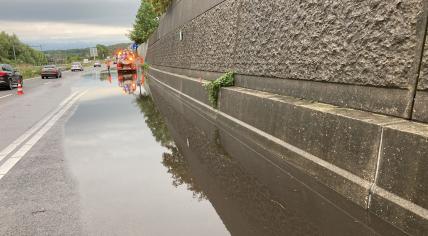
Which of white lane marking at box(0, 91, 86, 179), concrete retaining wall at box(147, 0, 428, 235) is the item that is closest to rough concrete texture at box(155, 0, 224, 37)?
concrete retaining wall at box(147, 0, 428, 235)

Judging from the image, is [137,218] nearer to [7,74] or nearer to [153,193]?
[153,193]

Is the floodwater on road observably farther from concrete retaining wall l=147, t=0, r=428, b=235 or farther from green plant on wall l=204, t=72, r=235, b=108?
green plant on wall l=204, t=72, r=235, b=108

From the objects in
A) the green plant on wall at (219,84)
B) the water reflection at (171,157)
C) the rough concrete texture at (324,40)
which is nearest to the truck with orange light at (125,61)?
the water reflection at (171,157)

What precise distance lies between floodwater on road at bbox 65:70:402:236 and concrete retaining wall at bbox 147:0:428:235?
369mm

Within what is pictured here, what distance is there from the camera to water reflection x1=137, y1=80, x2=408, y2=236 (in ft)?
13.4

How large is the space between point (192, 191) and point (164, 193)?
→ 407mm

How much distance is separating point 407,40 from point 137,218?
12.5 feet

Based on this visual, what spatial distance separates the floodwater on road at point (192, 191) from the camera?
416 cm

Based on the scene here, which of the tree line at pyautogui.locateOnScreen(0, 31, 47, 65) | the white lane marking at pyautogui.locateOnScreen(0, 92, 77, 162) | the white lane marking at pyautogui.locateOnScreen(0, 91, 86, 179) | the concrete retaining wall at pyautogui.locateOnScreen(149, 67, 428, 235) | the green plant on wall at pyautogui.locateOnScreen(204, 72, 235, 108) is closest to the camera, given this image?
the concrete retaining wall at pyautogui.locateOnScreen(149, 67, 428, 235)

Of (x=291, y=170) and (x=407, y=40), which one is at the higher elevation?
(x=407, y=40)

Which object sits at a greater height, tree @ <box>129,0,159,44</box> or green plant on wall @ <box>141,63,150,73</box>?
tree @ <box>129,0,159,44</box>

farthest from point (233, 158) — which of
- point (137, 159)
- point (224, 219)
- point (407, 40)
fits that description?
point (407, 40)

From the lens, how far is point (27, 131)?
1016 centimetres

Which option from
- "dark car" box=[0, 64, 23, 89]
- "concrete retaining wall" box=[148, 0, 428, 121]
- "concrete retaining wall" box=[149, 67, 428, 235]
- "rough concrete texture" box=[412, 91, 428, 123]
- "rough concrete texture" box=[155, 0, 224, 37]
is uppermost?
"rough concrete texture" box=[155, 0, 224, 37]
